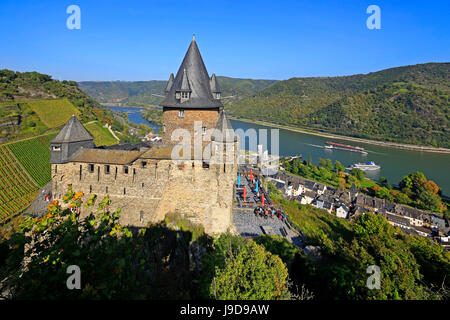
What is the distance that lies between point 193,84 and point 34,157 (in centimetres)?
3978

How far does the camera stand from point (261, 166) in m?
64.2

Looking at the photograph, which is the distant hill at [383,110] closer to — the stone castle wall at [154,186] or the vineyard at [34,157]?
the stone castle wall at [154,186]

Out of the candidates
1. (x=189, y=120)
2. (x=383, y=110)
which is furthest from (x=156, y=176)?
(x=383, y=110)

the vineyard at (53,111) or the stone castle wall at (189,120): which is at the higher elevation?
the vineyard at (53,111)

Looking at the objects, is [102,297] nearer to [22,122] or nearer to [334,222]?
[334,222]

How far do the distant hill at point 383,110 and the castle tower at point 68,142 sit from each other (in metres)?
119

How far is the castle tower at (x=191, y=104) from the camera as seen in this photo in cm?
1574

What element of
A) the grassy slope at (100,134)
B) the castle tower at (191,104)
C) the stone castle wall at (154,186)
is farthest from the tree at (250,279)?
the grassy slope at (100,134)

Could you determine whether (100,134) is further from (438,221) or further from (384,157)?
(384,157)

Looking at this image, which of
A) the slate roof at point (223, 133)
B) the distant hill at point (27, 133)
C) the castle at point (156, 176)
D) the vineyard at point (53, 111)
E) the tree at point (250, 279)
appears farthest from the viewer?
the vineyard at point (53, 111)

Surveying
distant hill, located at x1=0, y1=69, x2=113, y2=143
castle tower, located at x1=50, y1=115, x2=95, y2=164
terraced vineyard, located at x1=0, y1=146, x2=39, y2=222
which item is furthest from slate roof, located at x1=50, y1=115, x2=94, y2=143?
distant hill, located at x1=0, y1=69, x2=113, y2=143

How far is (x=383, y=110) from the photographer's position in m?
128

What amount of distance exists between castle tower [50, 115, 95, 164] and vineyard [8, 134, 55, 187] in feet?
Result: 87.7

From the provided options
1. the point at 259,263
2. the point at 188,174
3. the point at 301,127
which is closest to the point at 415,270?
the point at 259,263
